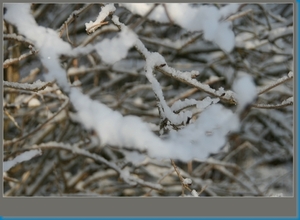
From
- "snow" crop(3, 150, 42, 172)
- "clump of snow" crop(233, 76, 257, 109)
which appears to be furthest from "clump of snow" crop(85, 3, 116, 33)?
"snow" crop(3, 150, 42, 172)

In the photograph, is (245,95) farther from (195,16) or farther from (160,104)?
(195,16)

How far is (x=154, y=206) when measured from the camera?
1.68 metres

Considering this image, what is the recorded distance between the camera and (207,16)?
1690 mm

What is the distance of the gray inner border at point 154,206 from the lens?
166 centimetres

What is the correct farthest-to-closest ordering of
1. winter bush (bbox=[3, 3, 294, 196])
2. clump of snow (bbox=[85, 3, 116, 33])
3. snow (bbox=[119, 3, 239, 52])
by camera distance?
1. snow (bbox=[119, 3, 239, 52])
2. winter bush (bbox=[3, 3, 294, 196])
3. clump of snow (bbox=[85, 3, 116, 33])

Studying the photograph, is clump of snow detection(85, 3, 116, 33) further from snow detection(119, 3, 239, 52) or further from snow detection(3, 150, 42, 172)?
snow detection(3, 150, 42, 172)

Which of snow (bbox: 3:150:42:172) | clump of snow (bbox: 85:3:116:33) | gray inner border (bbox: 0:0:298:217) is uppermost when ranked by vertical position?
clump of snow (bbox: 85:3:116:33)

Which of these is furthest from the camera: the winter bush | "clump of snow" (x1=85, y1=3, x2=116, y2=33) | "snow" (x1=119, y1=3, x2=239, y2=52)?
"snow" (x1=119, y1=3, x2=239, y2=52)

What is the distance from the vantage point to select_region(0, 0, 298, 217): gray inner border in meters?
1.66

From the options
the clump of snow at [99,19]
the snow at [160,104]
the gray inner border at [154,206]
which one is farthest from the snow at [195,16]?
the clump of snow at [99,19]

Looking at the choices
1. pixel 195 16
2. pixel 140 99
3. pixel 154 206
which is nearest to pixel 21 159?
pixel 154 206

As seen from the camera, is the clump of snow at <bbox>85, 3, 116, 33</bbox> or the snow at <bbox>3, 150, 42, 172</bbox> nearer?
the clump of snow at <bbox>85, 3, 116, 33</bbox>

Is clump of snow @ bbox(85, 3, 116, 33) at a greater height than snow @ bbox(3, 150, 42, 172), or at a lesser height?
greater

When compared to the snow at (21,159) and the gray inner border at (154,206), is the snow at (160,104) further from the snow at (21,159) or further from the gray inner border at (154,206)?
the gray inner border at (154,206)
